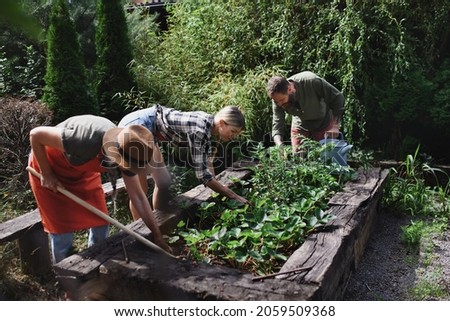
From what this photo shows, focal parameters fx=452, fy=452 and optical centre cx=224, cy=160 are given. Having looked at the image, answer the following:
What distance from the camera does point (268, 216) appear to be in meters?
3.37

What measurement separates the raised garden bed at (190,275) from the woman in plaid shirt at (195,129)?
0.60 m

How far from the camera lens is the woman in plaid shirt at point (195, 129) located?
3.21 m

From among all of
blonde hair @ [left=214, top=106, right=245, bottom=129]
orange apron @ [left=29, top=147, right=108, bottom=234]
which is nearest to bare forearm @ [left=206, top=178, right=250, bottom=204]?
→ blonde hair @ [left=214, top=106, right=245, bottom=129]

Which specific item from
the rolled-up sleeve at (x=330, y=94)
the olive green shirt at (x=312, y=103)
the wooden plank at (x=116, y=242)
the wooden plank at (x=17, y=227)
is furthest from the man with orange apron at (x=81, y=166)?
the rolled-up sleeve at (x=330, y=94)

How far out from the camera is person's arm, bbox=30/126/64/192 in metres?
2.63

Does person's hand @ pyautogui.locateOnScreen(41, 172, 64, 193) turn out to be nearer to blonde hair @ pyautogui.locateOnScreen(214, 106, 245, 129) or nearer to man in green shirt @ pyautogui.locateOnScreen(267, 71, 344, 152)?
blonde hair @ pyautogui.locateOnScreen(214, 106, 245, 129)

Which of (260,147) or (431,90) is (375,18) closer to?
(431,90)

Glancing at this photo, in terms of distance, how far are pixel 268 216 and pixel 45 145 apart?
163cm

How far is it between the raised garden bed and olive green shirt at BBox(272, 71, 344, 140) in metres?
1.75

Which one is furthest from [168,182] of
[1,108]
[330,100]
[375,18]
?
[375,18]

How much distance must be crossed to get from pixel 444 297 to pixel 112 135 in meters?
2.50

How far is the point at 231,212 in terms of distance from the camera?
3424 mm

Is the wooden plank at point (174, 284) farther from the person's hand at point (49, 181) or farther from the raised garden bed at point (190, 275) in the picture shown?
the person's hand at point (49, 181)

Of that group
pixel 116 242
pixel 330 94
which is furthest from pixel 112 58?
pixel 116 242
